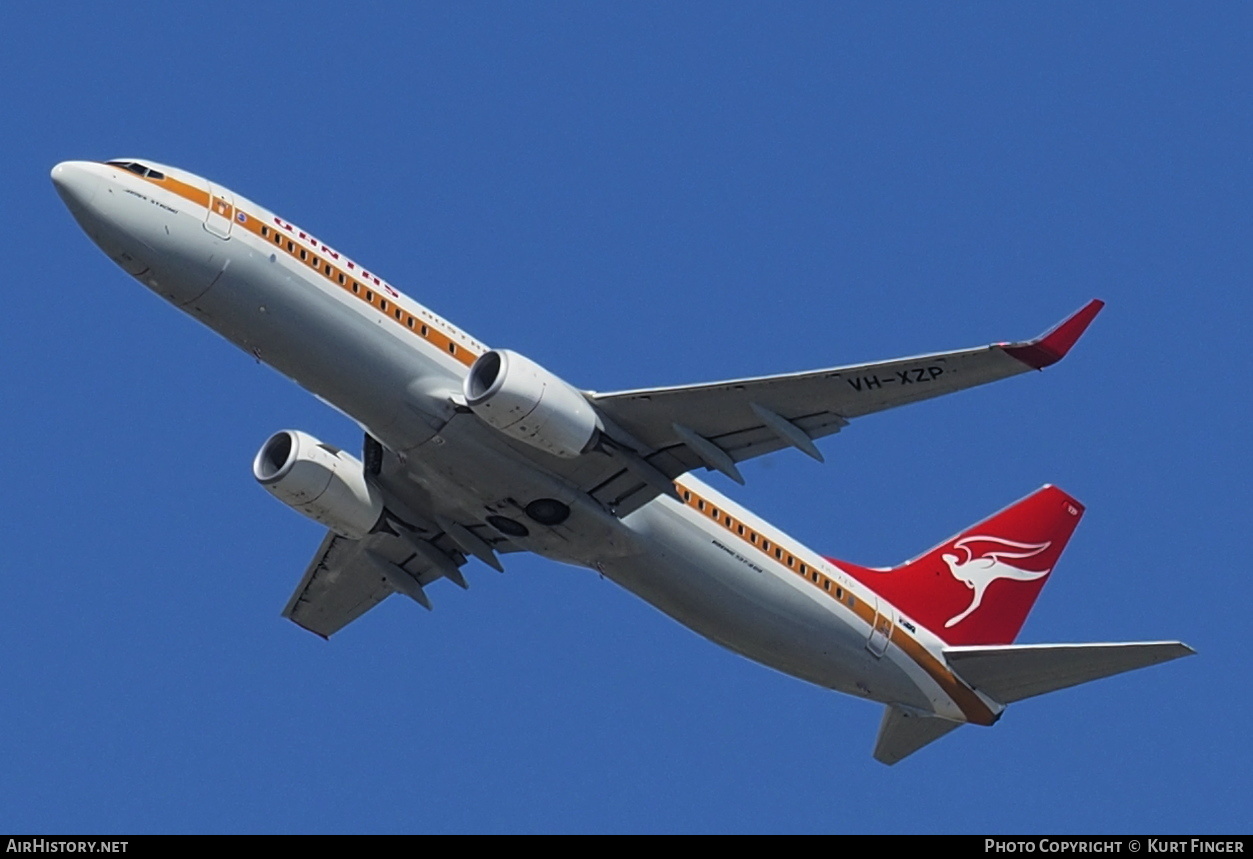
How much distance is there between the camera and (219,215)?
36.2 m

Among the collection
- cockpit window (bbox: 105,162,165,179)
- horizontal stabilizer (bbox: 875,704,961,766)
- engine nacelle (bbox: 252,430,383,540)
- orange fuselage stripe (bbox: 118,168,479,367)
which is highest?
cockpit window (bbox: 105,162,165,179)

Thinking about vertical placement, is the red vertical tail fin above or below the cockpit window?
below

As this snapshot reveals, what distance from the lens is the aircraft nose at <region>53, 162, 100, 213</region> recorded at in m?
35.4

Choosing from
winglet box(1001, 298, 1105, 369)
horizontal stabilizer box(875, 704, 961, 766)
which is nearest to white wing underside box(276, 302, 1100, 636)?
winglet box(1001, 298, 1105, 369)

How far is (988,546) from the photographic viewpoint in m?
46.2

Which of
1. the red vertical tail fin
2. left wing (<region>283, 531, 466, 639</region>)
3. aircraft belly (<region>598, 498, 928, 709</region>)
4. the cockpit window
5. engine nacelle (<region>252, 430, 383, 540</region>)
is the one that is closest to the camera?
the cockpit window

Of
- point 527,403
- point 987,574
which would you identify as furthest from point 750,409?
point 987,574

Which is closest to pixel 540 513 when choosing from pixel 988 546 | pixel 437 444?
pixel 437 444

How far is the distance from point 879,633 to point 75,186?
19111mm

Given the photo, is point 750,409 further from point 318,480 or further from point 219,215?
point 219,215

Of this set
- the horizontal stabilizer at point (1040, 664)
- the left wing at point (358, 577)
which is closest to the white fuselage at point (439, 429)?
the horizontal stabilizer at point (1040, 664)

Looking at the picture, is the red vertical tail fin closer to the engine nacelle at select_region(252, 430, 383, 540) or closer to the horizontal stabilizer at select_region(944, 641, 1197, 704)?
the horizontal stabilizer at select_region(944, 641, 1197, 704)

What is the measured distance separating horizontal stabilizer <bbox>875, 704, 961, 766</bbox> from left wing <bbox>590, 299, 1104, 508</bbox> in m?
9.15

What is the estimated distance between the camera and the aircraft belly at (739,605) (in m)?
39.8
